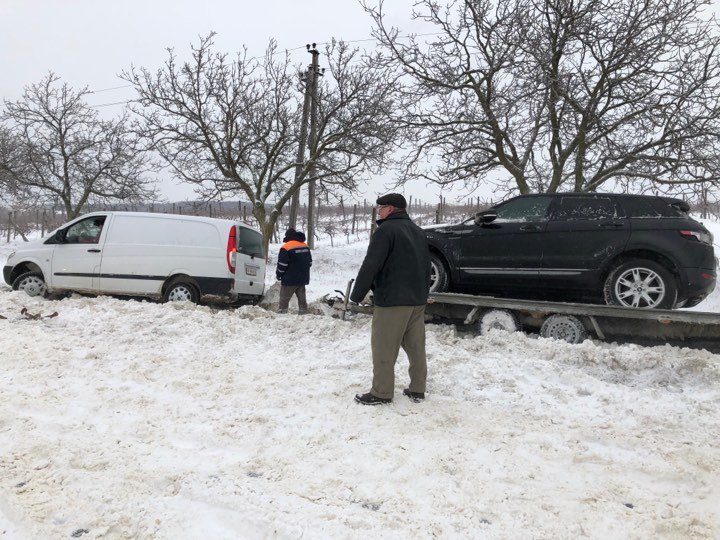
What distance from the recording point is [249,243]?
9.16 meters

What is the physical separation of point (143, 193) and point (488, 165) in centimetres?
1600

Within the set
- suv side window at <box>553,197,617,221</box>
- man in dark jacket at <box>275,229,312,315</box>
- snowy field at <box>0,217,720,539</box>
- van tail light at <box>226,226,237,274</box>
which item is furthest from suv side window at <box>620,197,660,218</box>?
van tail light at <box>226,226,237,274</box>

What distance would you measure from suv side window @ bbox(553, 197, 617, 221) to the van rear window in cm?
568

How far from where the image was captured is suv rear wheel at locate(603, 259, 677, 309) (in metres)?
5.70

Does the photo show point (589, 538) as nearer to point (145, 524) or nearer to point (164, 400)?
point (145, 524)

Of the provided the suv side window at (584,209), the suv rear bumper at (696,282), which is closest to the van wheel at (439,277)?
the suv side window at (584,209)

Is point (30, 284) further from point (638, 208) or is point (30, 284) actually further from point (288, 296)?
point (638, 208)

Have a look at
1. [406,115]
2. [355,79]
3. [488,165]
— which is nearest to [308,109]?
[355,79]

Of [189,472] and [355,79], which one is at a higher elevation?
[355,79]

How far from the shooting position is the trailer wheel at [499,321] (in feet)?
19.7

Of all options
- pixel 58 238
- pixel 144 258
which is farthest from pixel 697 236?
pixel 58 238

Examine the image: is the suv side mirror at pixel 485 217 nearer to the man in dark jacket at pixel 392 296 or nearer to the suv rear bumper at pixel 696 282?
the suv rear bumper at pixel 696 282

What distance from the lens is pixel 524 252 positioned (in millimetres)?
6434

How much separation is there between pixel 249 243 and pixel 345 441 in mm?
6429
